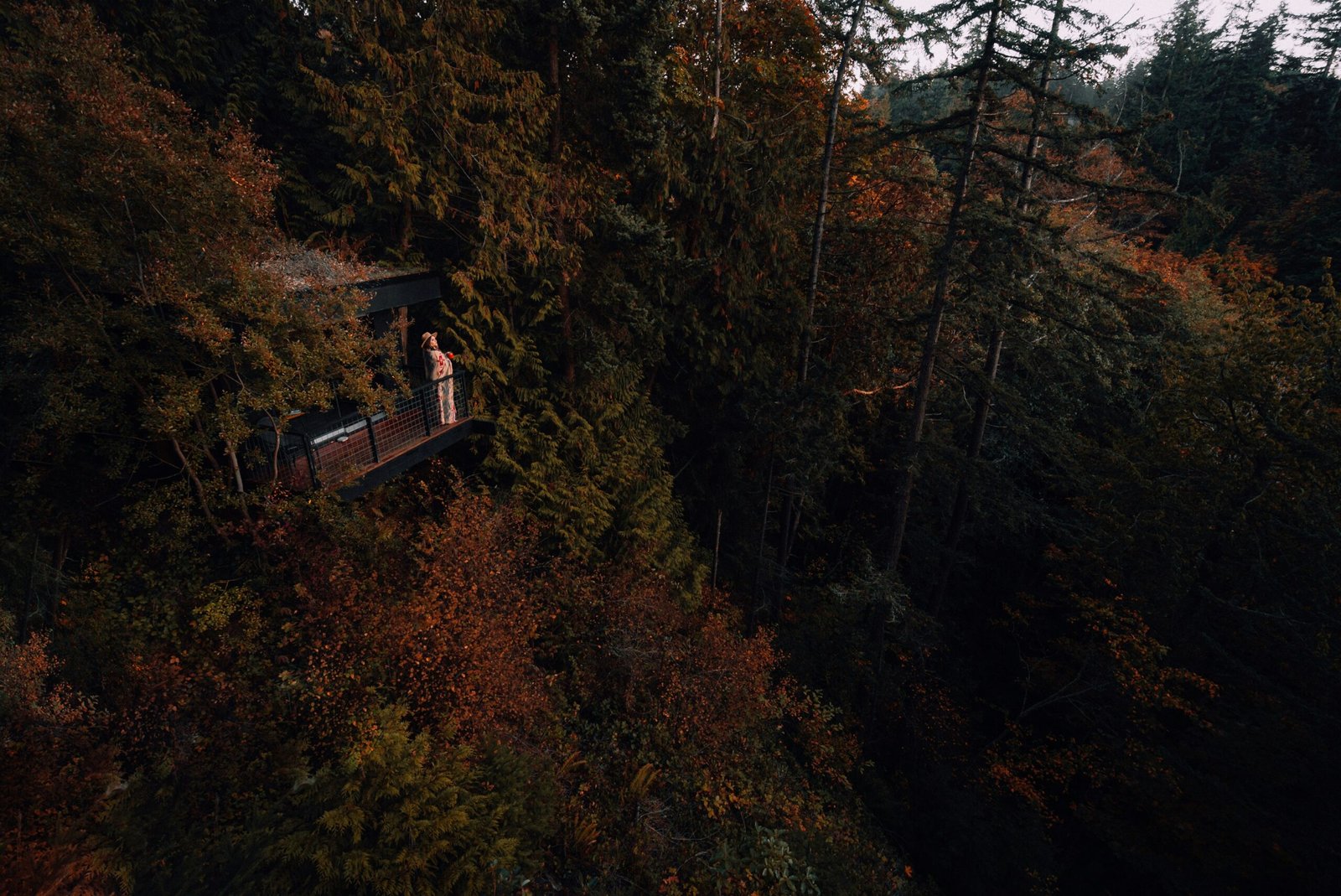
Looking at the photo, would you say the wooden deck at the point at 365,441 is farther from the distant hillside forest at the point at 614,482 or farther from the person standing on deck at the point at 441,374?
the distant hillside forest at the point at 614,482

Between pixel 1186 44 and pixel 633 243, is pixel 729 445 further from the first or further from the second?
pixel 1186 44

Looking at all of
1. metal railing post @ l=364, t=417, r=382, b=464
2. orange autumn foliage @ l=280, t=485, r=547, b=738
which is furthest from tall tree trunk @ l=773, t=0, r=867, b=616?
metal railing post @ l=364, t=417, r=382, b=464

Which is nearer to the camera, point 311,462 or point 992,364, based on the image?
point 311,462

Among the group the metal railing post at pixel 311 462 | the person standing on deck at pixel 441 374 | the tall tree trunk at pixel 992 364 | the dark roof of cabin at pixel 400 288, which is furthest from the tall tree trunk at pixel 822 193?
the metal railing post at pixel 311 462

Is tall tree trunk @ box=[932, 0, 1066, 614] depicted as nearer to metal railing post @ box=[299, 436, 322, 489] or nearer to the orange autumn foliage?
the orange autumn foliage

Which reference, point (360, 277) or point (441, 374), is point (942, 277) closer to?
point (441, 374)

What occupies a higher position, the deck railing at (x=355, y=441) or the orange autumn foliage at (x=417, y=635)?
the deck railing at (x=355, y=441)

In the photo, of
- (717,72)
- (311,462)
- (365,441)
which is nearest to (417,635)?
(311,462)
